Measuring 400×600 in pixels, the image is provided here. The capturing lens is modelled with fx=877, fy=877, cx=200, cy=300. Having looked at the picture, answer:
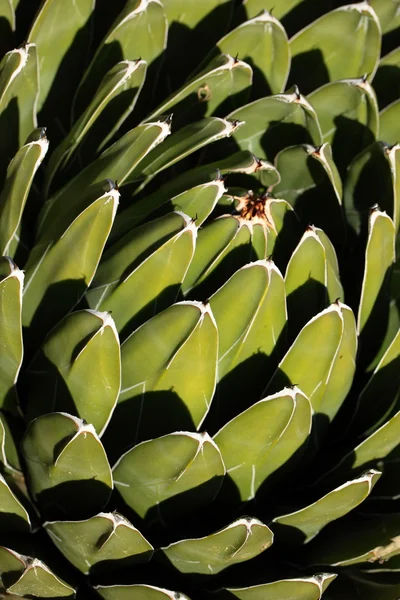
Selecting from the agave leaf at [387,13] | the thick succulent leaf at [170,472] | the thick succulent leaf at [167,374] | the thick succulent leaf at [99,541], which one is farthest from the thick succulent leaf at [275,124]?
the thick succulent leaf at [99,541]

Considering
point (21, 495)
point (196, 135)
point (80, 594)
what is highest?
point (196, 135)

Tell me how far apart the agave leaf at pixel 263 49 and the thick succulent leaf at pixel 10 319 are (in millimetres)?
641

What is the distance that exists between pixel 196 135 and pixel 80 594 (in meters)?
0.75

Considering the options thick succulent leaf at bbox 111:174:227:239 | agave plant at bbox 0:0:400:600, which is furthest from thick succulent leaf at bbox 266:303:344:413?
thick succulent leaf at bbox 111:174:227:239

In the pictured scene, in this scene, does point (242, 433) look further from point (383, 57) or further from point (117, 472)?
point (383, 57)

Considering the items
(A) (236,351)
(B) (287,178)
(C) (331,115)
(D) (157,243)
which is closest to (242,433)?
(A) (236,351)

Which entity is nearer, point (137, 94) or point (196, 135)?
point (196, 135)

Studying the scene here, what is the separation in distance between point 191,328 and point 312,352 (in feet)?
0.74

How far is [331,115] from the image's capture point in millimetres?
1663

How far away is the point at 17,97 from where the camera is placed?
150cm

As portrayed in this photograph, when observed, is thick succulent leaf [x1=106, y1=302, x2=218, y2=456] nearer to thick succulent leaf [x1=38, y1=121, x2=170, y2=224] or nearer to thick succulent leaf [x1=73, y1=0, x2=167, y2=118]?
thick succulent leaf [x1=38, y1=121, x2=170, y2=224]

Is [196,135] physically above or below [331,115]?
above

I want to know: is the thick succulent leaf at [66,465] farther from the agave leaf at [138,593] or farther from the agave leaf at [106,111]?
the agave leaf at [106,111]

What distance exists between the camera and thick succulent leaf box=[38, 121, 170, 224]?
1.36 m
